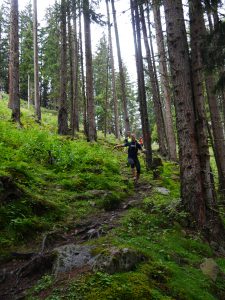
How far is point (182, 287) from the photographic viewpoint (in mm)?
4750

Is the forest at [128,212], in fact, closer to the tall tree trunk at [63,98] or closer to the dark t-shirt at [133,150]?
the dark t-shirt at [133,150]

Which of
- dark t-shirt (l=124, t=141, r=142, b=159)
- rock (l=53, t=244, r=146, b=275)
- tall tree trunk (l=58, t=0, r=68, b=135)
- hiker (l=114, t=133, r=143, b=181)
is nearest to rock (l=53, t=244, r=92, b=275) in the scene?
rock (l=53, t=244, r=146, b=275)

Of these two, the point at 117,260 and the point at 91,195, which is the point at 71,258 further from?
the point at 91,195

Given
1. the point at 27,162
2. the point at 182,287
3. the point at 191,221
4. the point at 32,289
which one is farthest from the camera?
the point at 27,162

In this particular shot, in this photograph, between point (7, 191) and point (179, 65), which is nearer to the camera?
point (7, 191)

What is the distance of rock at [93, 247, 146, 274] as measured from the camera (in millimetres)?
4559

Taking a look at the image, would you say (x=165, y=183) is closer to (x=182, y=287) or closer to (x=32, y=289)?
(x=182, y=287)

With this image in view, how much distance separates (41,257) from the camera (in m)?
5.10

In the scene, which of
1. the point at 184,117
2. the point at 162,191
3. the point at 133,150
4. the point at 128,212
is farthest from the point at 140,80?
the point at 128,212

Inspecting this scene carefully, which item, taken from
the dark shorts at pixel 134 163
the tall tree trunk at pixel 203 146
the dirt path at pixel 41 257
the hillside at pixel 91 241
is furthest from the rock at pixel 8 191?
the dark shorts at pixel 134 163

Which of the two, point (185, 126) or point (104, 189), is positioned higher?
point (185, 126)

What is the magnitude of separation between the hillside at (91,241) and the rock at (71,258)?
0.01 m

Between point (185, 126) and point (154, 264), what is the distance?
3.94m

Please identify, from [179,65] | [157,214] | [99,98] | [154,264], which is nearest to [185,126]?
[179,65]
